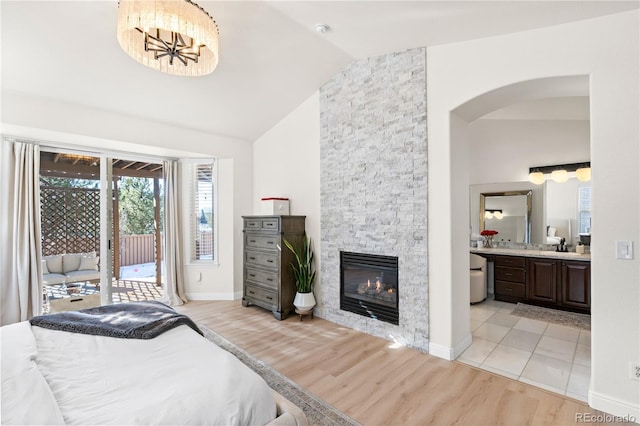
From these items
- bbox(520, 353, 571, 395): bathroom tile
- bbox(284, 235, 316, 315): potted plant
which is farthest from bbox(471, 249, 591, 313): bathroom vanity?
bbox(284, 235, 316, 315): potted plant

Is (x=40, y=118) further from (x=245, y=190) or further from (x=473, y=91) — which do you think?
(x=473, y=91)

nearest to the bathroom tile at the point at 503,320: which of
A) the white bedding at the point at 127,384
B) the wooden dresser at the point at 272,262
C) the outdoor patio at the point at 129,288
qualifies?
the wooden dresser at the point at 272,262

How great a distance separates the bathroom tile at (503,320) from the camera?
12.2 feet

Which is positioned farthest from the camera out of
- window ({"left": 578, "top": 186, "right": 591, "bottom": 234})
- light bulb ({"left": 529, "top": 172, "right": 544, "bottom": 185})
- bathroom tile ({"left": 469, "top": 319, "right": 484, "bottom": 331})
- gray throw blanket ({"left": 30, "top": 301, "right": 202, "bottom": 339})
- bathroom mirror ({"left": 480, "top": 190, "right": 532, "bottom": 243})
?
bathroom mirror ({"left": 480, "top": 190, "right": 532, "bottom": 243})

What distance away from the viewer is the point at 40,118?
10.6 feet

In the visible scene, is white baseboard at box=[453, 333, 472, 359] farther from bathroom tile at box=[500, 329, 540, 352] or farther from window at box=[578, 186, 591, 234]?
window at box=[578, 186, 591, 234]

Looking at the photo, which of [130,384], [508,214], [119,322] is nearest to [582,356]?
[508,214]

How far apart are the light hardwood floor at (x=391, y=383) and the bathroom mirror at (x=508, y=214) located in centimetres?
309

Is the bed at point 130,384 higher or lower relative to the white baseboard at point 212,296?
higher

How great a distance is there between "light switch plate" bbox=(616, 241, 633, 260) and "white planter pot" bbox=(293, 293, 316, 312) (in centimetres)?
296

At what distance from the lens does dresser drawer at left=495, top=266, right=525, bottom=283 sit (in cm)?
446

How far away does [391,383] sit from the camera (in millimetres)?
2447

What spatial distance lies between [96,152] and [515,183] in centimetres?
636

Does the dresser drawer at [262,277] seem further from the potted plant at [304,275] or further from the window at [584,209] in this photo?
the window at [584,209]
